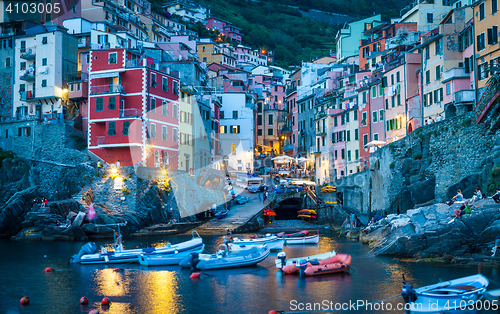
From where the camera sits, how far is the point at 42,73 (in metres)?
65.1

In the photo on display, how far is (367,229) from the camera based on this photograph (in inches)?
1804

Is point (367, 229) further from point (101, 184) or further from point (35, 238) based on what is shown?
point (35, 238)

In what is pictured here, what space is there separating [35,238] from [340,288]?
34497 millimetres

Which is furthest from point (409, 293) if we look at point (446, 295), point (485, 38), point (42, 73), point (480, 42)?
point (42, 73)

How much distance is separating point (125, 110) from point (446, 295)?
45641 mm

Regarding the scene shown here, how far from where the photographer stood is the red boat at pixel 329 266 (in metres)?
29.3

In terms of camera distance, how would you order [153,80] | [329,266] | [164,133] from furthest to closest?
[164,133] < [153,80] < [329,266]

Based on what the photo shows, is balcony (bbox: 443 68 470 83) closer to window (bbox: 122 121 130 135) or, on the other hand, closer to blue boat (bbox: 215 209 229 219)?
blue boat (bbox: 215 209 229 219)

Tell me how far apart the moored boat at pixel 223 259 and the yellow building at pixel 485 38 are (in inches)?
932

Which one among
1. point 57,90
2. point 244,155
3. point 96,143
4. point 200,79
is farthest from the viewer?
point 244,155

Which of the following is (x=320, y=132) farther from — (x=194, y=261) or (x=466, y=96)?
(x=194, y=261)

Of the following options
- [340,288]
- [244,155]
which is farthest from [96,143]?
[340,288]

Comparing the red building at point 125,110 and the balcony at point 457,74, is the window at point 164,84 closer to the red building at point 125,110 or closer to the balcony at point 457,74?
the red building at point 125,110

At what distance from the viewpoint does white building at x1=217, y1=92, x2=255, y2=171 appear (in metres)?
84.7
